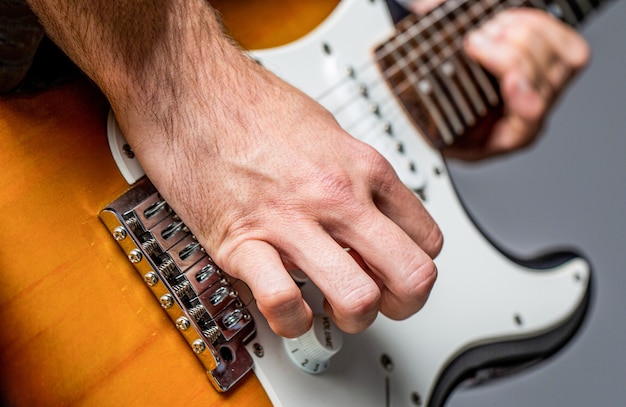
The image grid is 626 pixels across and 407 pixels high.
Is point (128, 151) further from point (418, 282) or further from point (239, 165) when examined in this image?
point (418, 282)

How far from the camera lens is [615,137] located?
4.54ft

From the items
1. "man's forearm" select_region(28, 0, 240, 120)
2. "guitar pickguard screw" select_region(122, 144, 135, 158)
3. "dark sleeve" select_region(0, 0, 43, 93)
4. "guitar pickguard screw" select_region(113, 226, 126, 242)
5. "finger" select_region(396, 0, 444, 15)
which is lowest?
"finger" select_region(396, 0, 444, 15)

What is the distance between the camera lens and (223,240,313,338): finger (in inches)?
21.0

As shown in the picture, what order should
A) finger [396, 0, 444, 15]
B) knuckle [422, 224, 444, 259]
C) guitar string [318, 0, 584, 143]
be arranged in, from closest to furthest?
knuckle [422, 224, 444, 259] → guitar string [318, 0, 584, 143] → finger [396, 0, 444, 15]

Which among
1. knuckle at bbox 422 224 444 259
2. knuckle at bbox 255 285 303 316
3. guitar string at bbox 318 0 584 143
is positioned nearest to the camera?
knuckle at bbox 255 285 303 316

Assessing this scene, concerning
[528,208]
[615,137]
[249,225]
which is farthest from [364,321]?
[615,137]

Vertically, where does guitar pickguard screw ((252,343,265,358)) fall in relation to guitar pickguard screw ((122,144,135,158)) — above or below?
below

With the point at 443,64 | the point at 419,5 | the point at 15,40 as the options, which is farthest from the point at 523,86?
the point at 15,40

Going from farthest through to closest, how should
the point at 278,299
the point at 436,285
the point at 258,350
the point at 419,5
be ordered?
1. the point at 419,5
2. the point at 436,285
3. the point at 258,350
4. the point at 278,299

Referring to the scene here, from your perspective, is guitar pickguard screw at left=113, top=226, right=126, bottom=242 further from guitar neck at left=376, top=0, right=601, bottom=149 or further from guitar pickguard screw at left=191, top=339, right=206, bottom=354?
guitar neck at left=376, top=0, right=601, bottom=149

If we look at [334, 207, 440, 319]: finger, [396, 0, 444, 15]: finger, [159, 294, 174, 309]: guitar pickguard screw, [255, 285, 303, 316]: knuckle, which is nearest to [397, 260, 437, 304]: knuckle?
[334, 207, 440, 319]: finger

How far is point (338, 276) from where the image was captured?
56cm

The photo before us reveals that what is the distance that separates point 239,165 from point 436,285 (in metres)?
0.32

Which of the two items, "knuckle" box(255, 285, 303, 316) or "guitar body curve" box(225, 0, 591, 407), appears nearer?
"knuckle" box(255, 285, 303, 316)
